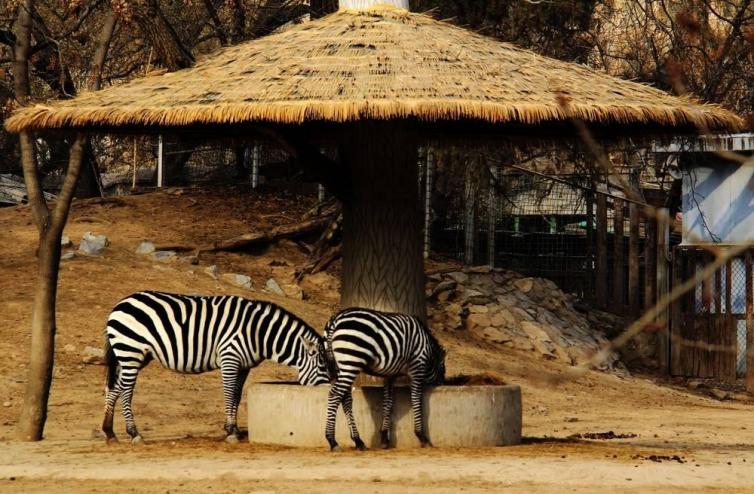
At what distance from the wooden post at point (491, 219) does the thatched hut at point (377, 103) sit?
37.9 ft

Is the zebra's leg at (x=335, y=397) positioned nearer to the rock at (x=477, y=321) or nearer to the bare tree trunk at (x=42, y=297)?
the bare tree trunk at (x=42, y=297)

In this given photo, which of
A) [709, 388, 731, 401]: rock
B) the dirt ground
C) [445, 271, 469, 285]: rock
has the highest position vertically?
[445, 271, 469, 285]: rock

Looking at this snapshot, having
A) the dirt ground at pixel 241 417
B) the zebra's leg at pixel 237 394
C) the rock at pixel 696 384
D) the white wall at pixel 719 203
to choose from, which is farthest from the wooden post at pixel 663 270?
the zebra's leg at pixel 237 394

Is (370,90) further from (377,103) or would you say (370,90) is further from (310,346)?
(310,346)

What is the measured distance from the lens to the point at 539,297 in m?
23.6

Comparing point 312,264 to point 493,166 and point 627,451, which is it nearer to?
point 493,166

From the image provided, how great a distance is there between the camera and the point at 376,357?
1149 centimetres

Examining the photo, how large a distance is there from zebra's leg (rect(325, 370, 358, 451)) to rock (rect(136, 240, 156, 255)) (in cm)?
1066

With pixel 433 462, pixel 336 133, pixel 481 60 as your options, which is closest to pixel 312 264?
pixel 336 133

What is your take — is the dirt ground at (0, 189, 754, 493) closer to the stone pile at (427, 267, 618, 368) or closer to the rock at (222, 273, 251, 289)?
the rock at (222, 273, 251, 289)

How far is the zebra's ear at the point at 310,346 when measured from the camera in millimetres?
12352

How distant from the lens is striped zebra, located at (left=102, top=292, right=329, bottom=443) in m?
12.3

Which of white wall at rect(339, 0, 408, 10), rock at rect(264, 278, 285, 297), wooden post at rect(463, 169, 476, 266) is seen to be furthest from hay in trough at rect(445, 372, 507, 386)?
wooden post at rect(463, 169, 476, 266)

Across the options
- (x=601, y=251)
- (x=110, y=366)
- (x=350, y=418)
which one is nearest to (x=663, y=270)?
(x=601, y=251)
